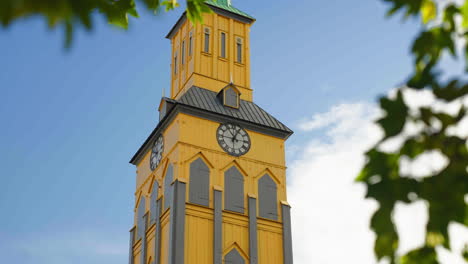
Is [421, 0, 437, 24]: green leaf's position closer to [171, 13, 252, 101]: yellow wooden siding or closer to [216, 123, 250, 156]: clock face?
[216, 123, 250, 156]: clock face

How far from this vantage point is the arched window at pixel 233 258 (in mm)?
28312

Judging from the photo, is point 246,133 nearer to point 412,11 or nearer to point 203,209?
point 203,209

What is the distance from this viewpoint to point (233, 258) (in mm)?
28500

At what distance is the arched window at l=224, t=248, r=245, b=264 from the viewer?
28312 millimetres

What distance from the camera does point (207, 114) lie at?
30.9 m

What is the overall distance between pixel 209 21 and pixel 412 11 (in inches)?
1244

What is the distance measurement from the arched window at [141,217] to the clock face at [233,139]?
5049mm

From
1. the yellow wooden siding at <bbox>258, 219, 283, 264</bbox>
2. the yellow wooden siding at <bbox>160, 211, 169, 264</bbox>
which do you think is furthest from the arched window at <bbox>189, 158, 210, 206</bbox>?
the yellow wooden siding at <bbox>258, 219, 283, 264</bbox>

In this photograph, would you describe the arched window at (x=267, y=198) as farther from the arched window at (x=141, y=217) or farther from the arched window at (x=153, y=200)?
the arched window at (x=141, y=217)

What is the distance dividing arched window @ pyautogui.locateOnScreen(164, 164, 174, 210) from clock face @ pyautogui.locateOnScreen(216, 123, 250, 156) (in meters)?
2.54

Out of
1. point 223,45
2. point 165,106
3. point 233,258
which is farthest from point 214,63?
point 233,258

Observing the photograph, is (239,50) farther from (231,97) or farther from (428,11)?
(428,11)

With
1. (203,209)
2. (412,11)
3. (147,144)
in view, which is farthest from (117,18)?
(147,144)

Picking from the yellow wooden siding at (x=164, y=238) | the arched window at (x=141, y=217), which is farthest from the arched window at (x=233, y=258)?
the arched window at (x=141, y=217)
